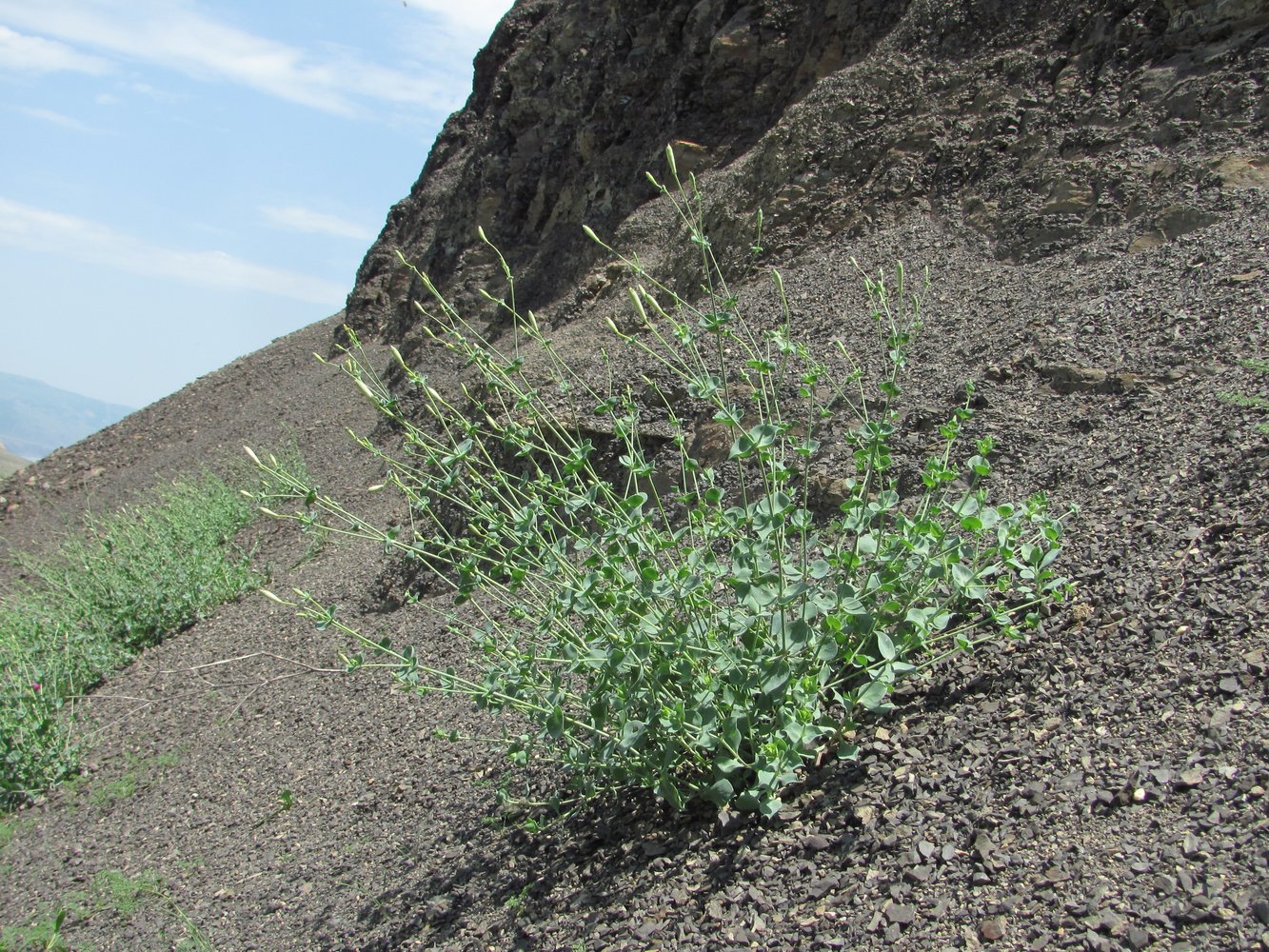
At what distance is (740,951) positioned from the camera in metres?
2.22

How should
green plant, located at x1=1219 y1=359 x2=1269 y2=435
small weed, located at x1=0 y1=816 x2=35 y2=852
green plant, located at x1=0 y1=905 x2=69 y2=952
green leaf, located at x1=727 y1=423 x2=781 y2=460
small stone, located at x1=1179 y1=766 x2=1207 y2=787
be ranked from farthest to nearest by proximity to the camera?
small weed, located at x1=0 y1=816 x2=35 y2=852 < green plant, located at x1=0 y1=905 x2=69 y2=952 < green plant, located at x1=1219 y1=359 x2=1269 y2=435 < green leaf, located at x1=727 y1=423 x2=781 y2=460 < small stone, located at x1=1179 y1=766 x2=1207 y2=787

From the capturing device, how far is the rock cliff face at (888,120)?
4.87m

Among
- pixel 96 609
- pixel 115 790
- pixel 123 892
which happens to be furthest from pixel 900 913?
pixel 96 609

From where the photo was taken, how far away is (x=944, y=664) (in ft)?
9.31

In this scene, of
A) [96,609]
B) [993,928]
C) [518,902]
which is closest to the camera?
[993,928]

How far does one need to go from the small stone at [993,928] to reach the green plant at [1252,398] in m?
1.81

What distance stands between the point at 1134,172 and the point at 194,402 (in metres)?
14.8

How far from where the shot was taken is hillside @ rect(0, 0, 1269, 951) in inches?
85.6

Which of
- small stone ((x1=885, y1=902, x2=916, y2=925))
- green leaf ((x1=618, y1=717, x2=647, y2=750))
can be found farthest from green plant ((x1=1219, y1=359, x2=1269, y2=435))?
green leaf ((x1=618, y1=717, x2=647, y2=750))

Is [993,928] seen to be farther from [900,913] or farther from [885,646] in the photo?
[885,646]

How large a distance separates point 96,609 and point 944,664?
22.4ft

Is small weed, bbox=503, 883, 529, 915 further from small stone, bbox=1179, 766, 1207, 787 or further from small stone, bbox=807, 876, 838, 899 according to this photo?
small stone, bbox=1179, 766, 1207, 787

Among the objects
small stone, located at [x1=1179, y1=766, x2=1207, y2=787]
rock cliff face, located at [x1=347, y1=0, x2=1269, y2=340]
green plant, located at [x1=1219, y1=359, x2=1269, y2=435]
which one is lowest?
small stone, located at [x1=1179, y1=766, x2=1207, y2=787]

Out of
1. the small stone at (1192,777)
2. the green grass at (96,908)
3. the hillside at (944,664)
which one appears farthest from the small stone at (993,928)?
the green grass at (96,908)
